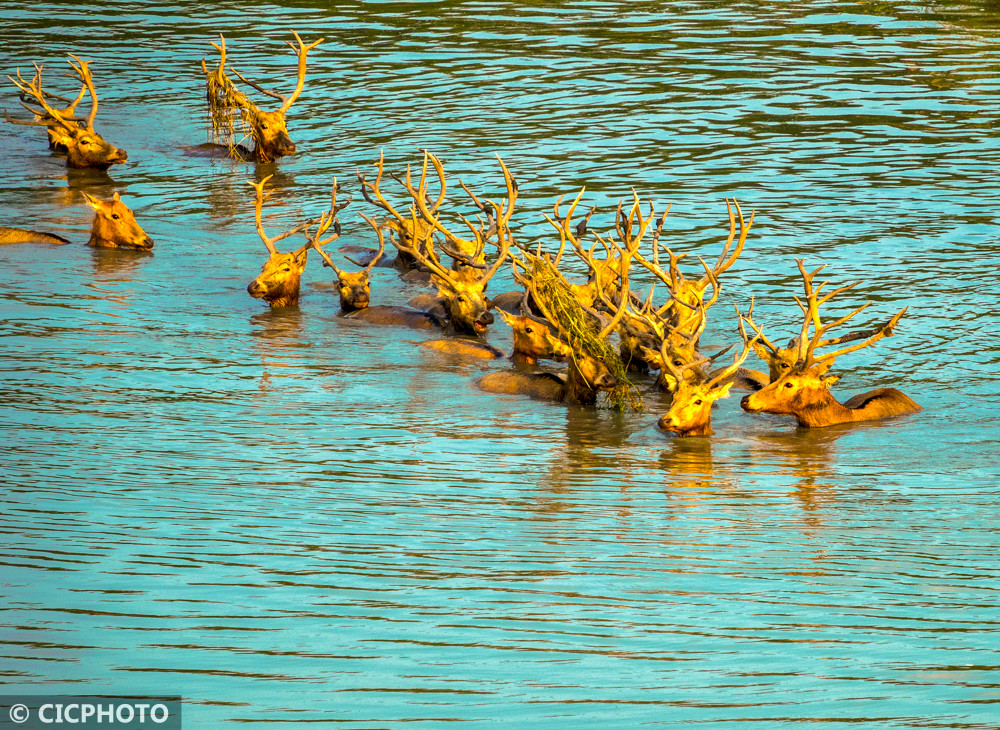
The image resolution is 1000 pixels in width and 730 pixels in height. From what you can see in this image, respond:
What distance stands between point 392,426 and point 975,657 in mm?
4849

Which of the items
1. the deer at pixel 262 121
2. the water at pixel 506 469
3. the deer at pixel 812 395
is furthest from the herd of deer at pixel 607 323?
the deer at pixel 262 121

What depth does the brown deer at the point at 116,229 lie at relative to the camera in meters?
15.2

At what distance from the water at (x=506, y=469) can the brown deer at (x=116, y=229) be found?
0.24 metres

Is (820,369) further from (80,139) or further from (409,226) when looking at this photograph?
(80,139)

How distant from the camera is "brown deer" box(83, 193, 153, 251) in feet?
49.8

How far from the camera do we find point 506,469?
8.66 m

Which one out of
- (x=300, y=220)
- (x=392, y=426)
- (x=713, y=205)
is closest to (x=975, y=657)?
(x=392, y=426)

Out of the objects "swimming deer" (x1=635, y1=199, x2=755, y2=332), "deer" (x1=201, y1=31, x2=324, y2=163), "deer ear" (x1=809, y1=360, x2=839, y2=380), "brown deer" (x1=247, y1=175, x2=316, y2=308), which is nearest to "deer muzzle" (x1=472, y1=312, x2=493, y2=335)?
"swimming deer" (x1=635, y1=199, x2=755, y2=332)

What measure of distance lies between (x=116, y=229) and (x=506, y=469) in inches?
316

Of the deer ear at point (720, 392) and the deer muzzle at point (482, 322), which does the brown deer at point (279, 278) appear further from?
the deer ear at point (720, 392)

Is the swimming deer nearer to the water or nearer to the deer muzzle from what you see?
the water

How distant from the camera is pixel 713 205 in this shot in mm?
15875

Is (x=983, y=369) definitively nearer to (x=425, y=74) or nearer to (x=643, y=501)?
(x=643, y=501)

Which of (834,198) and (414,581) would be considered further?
(834,198)
